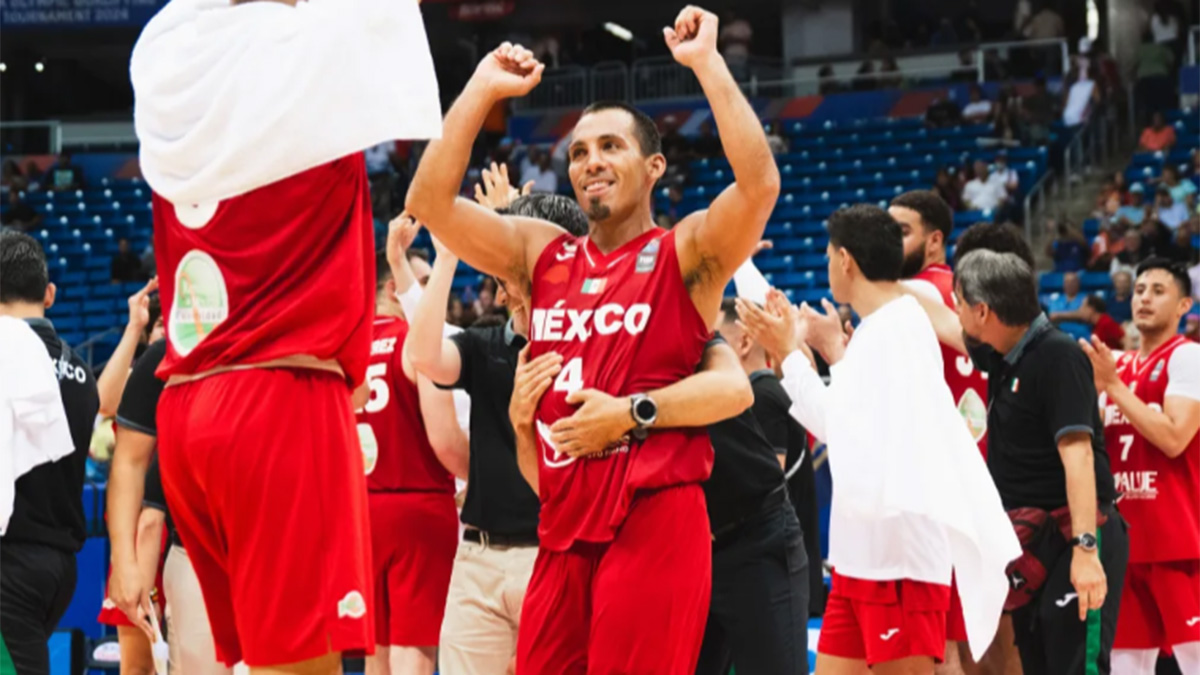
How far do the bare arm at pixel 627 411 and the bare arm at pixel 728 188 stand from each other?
0.26m

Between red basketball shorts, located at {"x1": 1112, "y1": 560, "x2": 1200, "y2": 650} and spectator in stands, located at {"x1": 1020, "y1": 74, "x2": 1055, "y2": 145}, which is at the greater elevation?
spectator in stands, located at {"x1": 1020, "y1": 74, "x2": 1055, "y2": 145}

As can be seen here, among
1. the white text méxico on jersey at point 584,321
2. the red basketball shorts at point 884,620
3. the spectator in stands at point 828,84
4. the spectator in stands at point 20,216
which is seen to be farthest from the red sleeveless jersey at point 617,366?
the spectator in stands at point 20,216

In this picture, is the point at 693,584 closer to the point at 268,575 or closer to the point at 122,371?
the point at 268,575

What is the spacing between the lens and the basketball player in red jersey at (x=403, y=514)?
21.7ft

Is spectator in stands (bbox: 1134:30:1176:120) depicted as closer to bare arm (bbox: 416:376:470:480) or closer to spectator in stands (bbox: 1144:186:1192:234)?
spectator in stands (bbox: 1144:186:1192:234)

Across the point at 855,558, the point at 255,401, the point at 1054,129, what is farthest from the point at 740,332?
the point at 1054,129

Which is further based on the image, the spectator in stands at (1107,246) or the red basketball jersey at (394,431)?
the spectator in stands at (1107,246)

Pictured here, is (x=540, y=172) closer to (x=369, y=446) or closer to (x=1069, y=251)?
(x=1069, y=251)

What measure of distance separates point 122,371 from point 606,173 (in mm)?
3808

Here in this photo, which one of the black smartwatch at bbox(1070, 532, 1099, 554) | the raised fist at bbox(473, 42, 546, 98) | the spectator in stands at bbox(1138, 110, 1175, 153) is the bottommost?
the black smartwatch at bbox(1070, 532, 1099, 554)

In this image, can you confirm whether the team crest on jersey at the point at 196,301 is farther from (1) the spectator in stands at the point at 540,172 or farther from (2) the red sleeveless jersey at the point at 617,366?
(1) the spectator in stands at the point at 540,172

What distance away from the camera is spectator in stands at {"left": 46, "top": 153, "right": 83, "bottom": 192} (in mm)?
26391

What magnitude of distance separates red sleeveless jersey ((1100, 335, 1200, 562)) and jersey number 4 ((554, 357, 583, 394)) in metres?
4.25

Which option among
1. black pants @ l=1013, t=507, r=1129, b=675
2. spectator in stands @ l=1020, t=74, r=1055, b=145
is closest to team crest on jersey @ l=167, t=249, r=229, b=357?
black pants @ l=1013, t=507, r=1129, b=675
